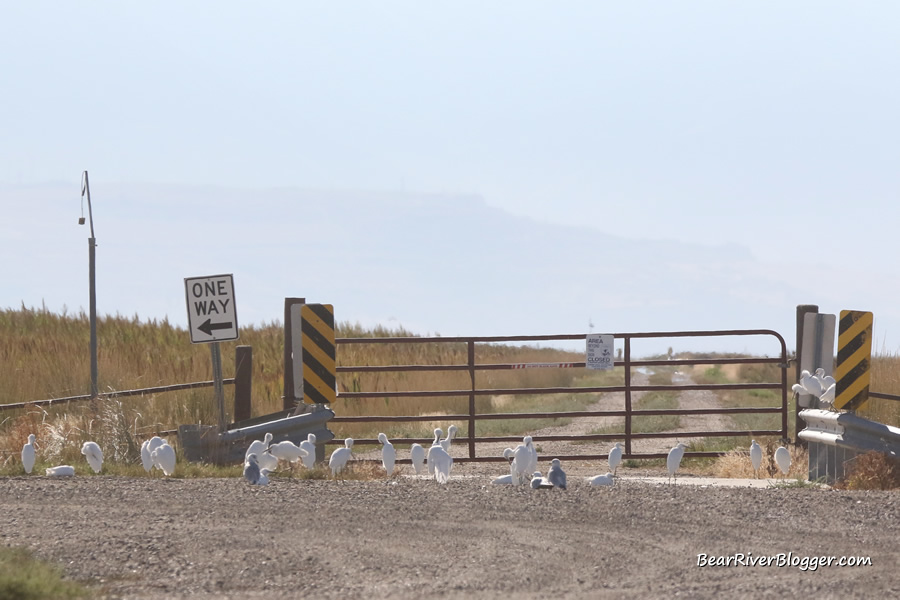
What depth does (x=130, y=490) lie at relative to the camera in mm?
9578

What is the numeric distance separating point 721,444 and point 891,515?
820 cm

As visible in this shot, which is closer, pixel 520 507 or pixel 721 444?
pixel 520 507

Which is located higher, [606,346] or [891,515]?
[606,346]

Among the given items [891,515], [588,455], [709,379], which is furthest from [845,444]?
[709,379]

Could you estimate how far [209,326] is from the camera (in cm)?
1236

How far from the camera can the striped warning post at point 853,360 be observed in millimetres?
12758

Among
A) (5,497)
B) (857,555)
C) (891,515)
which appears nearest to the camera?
(857,555)

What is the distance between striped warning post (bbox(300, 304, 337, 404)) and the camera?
14.1 meters

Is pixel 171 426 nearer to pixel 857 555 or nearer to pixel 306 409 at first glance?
pixel 306 409

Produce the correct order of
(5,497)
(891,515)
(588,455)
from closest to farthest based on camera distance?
(891,515)
(5,497)
(588,455)

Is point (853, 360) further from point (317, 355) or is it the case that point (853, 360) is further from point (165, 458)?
point (165, 458)

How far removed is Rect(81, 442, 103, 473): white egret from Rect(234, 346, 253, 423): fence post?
325 centimetres

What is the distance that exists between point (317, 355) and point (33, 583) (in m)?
→ 8.09

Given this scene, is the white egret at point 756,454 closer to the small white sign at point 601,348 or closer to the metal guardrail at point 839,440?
the metal guardrail at point 839,440
